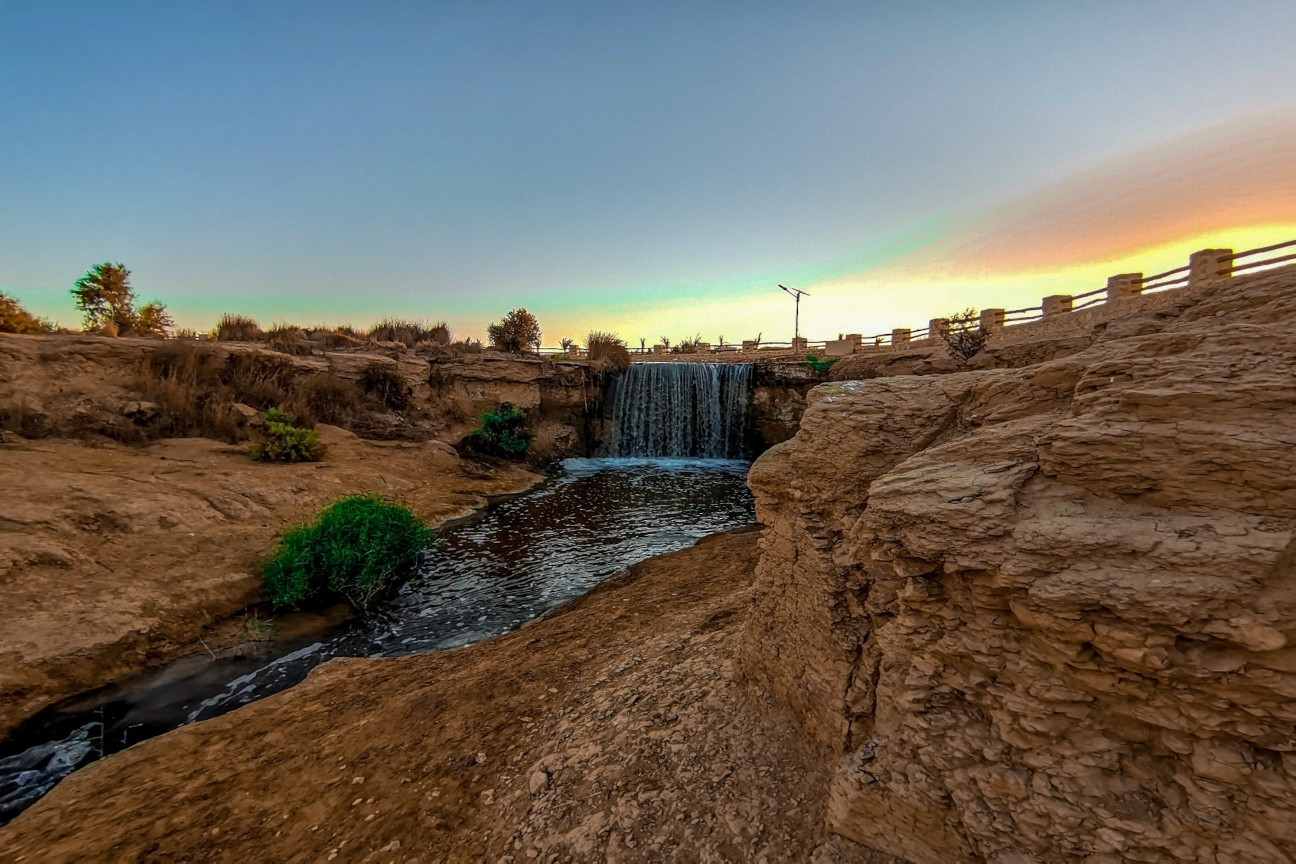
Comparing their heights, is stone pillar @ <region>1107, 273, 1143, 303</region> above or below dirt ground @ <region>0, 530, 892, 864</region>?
above

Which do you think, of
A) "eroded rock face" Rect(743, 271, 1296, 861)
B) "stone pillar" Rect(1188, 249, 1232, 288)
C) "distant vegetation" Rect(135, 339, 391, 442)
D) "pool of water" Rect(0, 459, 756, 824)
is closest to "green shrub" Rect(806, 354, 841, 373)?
"pool of water" Rect(0, 459, 756, 824)

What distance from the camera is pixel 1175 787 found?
159 cm

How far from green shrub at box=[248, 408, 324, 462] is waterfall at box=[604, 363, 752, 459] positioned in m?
13.4

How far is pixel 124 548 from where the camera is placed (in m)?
6.98

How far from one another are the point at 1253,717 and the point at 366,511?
9.29 meters

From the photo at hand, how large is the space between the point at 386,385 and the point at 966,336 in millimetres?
22422

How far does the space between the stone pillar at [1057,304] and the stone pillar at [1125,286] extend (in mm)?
1870

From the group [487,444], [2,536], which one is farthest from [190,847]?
[487,444]

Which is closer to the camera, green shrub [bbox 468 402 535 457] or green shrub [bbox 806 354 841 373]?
green shrub [bbox 468 402 535 457]

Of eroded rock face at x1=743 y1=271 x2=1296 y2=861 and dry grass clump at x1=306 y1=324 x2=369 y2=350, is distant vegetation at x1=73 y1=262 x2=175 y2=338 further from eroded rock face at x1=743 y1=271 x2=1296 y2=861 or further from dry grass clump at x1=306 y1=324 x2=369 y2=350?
eroded rock face at x1=743 y1=271 x2=1296 y2=861

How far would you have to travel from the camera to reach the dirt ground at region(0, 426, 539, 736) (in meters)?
5.24

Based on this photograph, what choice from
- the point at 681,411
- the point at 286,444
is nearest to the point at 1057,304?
the point at 681,411

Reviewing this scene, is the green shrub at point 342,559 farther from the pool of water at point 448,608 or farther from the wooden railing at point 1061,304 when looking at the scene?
the wooden railing at point 1061,304

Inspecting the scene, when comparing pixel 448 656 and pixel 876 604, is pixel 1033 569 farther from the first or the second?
pixel 448 656
